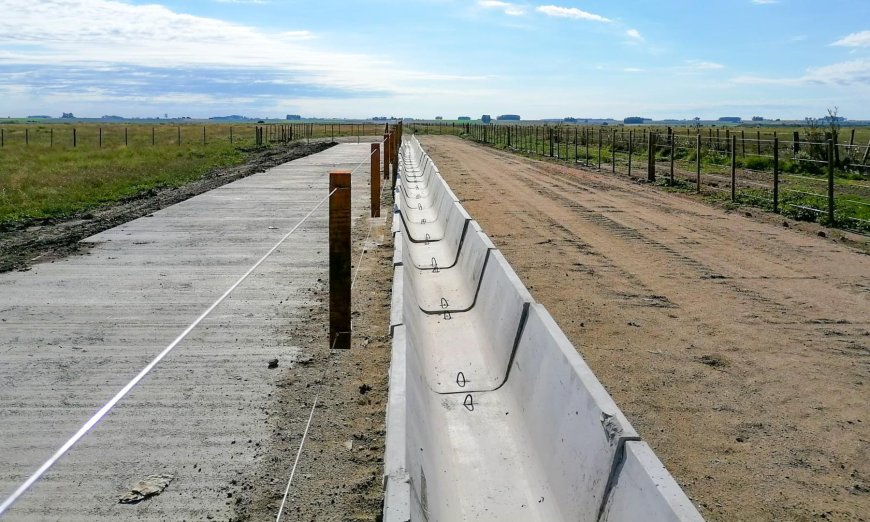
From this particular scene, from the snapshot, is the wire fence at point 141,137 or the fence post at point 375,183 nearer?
the fence post at point 375,183

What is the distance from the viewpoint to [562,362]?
5.57 meters

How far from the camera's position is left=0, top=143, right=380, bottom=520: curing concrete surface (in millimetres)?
4930

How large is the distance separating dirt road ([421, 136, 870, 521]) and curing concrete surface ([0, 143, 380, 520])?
2859 mm

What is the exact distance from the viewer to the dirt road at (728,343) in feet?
16.9

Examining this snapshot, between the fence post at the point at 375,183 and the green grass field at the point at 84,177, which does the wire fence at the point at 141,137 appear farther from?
the fence post at the point at 375,183

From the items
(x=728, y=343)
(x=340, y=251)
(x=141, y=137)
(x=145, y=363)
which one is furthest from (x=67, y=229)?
(x=141, y=137)

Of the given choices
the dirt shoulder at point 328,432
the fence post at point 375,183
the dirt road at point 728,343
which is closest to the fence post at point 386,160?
the fence post at point 375,183

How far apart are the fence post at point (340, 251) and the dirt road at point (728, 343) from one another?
233 centimetres

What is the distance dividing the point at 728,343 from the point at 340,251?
3949 millimetres

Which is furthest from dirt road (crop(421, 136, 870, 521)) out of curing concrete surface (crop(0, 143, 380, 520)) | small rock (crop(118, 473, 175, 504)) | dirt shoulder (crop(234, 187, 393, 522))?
small rock (crop(118, 473, 175, 504))

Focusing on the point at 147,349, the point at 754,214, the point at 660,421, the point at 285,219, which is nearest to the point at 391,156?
the point at 285,219

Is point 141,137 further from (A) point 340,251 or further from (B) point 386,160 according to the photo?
(A) point 340,251

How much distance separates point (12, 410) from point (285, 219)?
1097 centimetres

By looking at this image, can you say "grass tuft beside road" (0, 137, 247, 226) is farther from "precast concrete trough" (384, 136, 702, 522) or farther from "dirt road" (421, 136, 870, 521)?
"precast concrete trough" (384, 136, 702, 522)
